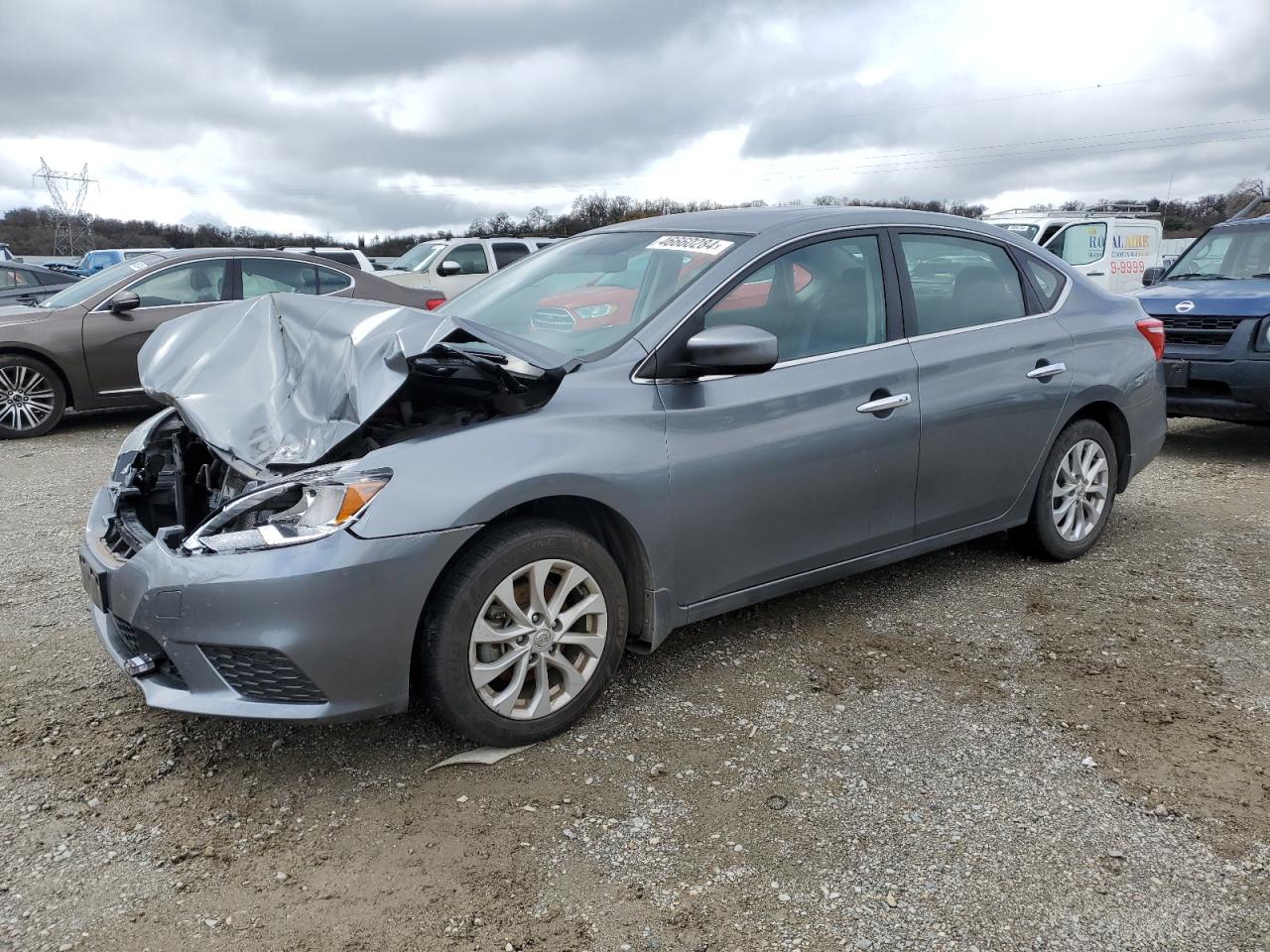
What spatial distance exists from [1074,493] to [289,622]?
3631 mm

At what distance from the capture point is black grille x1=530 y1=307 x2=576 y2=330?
3686 mm

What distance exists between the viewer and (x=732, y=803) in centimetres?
284

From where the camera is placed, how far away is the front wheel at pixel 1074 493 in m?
4.60

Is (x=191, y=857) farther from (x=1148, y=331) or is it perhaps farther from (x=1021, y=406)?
(x=1148, y=331)

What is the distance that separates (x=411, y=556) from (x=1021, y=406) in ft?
9.17

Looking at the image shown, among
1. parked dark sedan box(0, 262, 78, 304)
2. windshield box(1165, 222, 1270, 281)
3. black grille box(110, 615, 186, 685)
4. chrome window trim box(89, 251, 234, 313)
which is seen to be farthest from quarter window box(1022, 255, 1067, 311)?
parked dark sedan box(0, 262, 78, 304)

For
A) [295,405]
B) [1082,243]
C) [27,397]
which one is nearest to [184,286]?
[27,397]

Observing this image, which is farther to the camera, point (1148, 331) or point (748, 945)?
Answer: point (1148, 331)

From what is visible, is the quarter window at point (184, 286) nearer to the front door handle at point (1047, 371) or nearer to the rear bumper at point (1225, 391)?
the front door handle at point (1047, 371)

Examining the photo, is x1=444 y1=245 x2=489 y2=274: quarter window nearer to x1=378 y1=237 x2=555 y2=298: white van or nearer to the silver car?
x1=378 y1=237 x2=555 y2=298: white van

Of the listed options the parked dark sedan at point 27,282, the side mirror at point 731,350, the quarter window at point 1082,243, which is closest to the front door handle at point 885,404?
the side mirror at point 731,350

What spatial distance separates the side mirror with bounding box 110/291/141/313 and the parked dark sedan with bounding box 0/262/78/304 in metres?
4.11

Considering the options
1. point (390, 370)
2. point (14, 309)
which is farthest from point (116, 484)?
point (14, 309)

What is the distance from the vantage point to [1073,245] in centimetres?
1392
